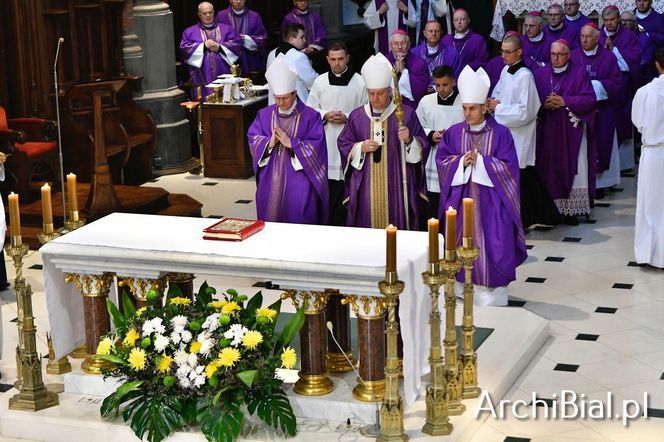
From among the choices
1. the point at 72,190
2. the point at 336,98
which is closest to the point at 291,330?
the point at 72,190

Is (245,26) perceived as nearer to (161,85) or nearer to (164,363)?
(161,85)

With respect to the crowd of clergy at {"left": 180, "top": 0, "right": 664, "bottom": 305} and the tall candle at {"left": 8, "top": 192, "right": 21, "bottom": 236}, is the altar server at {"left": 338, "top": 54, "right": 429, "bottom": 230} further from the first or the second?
the tall candle at {"left": 8, "top": 192, "right": 21, "bottom": 236}

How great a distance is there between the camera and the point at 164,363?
21.6ft

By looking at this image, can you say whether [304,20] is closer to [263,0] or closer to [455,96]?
[263,0]

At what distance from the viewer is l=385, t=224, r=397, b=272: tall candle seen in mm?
6141

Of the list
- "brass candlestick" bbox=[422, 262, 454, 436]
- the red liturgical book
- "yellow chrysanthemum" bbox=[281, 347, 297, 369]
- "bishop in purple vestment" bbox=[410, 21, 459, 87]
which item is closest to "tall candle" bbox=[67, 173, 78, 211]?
the red liturgical book

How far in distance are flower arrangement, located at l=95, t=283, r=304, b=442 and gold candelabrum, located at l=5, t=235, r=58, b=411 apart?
1.51 feet

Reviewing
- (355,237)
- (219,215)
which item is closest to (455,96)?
(219,215)

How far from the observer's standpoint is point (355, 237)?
7.20 meters

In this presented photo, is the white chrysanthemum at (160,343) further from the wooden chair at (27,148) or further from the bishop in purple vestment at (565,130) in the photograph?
the bishop in purple vestment at (565,130)

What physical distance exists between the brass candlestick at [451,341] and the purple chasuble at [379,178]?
2397mm

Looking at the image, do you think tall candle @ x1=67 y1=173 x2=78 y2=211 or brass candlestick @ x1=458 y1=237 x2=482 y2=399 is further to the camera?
tall candle @ x1=67 y1=173 x2=78 y2=211

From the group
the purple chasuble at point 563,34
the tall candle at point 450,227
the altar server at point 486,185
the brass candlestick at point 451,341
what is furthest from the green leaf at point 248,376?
the purple chasuble at point 563,34

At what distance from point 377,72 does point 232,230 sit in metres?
2.03
